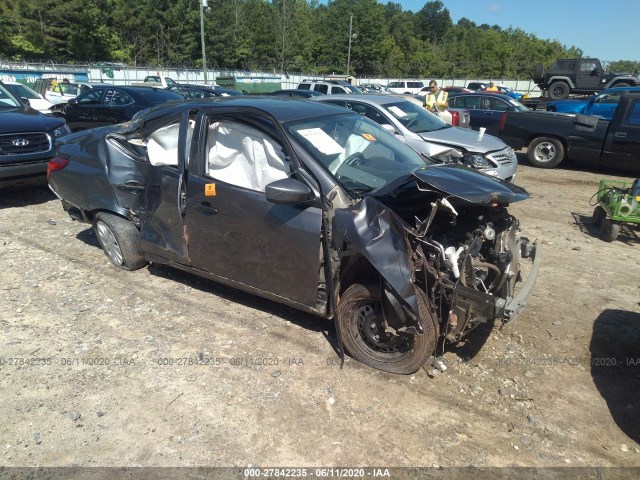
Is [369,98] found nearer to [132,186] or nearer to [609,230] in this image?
[609,230]

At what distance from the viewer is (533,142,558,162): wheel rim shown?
10922 mm

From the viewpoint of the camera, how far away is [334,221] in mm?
3156

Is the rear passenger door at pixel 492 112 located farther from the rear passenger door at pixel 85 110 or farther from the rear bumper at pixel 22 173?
the rear bumper at pixel 22 173

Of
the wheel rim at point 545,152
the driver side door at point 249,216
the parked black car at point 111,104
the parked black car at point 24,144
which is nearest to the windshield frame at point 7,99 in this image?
the parked black car at point 24,144

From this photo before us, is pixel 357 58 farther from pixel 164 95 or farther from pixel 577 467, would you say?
pixel 577 467

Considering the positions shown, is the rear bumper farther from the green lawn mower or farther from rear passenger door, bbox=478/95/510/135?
rear passenger door, bbox=478/95/510/135

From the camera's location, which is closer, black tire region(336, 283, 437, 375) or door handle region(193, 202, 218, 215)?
black tire region(336, 283, 437, 375)

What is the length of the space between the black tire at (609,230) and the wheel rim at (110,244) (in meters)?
6.14

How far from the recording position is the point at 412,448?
2.69 meters

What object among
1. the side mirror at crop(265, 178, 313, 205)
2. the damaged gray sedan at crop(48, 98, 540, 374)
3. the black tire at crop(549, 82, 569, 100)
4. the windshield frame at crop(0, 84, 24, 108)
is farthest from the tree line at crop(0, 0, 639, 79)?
the side mirror at crop(265, 178, 313, 205)

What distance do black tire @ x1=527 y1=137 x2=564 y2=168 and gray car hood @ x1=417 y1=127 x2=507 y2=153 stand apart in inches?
124

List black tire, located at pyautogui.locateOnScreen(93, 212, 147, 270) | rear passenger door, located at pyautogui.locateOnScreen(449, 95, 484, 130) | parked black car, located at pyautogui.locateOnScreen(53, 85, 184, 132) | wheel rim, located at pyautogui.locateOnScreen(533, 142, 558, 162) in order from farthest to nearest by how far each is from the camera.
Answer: rear passenger door, located at pyautogui.locateOnScreen(449, 95, 484, 130), wheel rim, located at pyautogui.locateOnScreen(533, 142, 558, 162), parked black car, located at pyautogui.locateOnScreen(53, 85, 184, 132), black tire, located at pyautogui.locateOnScreen(93, 212, 147, 270)

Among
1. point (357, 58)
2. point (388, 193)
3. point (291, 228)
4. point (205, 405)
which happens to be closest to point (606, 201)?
point (388, 193)

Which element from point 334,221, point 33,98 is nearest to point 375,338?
point 334,221
